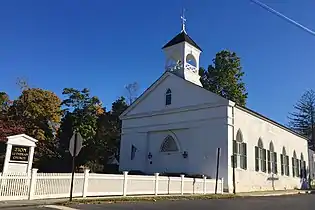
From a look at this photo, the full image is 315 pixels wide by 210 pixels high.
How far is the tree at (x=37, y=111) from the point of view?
37531 mm

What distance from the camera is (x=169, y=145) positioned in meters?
29.4

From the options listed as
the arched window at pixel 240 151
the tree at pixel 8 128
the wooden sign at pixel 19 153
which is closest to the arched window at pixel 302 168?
the arched window at pixel 240 151

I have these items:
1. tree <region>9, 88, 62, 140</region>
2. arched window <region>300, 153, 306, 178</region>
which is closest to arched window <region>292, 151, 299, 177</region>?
arched window <region>300, 153, 306, 178</region>

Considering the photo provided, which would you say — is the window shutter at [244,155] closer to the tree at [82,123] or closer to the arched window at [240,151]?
the arched window at [240,151]

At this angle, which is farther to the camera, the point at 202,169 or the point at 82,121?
the point at 82,121

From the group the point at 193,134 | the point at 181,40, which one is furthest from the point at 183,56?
the point at 193,134

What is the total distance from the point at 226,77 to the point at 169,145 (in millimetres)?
22627

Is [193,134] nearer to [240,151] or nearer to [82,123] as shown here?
[240,151]

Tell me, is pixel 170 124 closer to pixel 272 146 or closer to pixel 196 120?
pixel 196 120

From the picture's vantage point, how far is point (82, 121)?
140 ft

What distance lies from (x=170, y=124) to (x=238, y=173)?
672 centimetres

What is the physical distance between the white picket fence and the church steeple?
1156 cm

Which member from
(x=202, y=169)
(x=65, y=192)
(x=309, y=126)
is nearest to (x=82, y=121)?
(x=202, y=169)

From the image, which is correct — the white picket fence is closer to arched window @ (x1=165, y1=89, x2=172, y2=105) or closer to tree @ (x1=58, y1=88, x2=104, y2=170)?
arched window @ (x1=165, y1=89, x2=172, y2=105)
